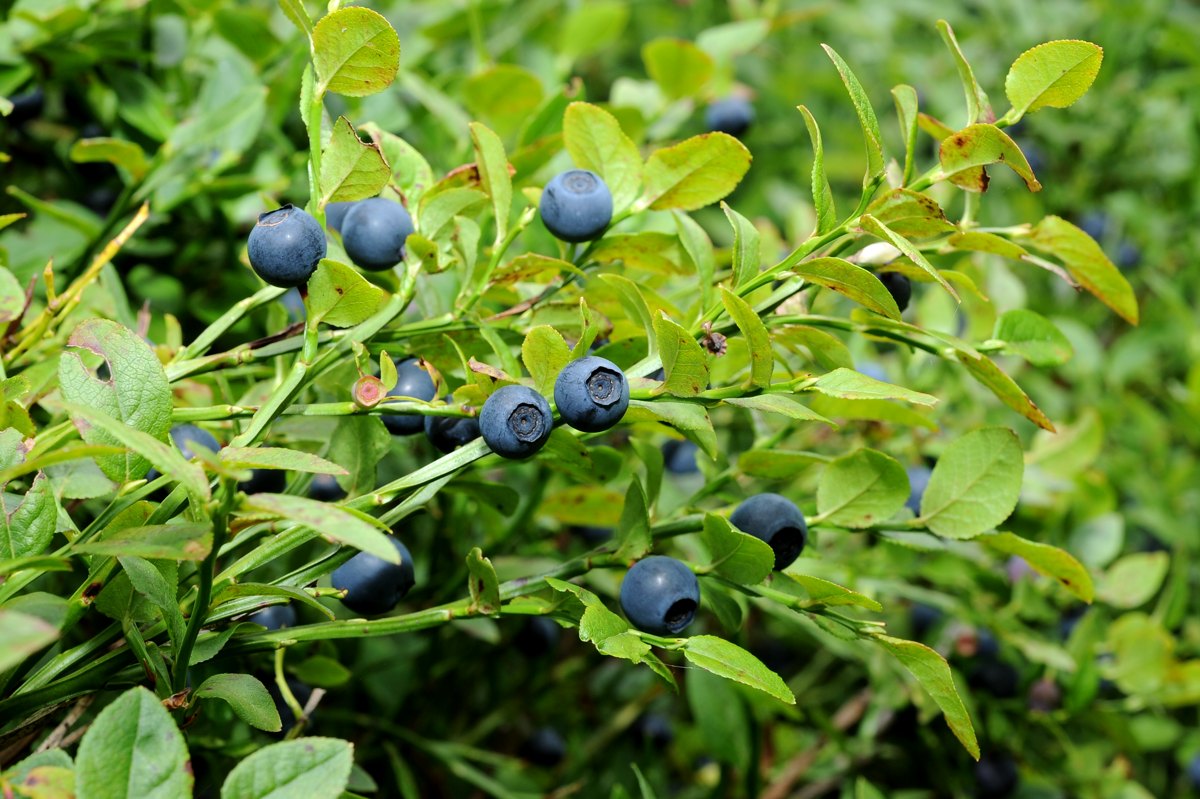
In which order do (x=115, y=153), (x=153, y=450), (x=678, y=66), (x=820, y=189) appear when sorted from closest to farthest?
(x=153, y=450) < (x=820, y=189) < (x=115, y=153) < (x=678, y=66)

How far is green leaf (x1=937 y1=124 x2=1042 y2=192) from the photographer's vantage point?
0.88m

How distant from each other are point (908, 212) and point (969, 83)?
14 cm

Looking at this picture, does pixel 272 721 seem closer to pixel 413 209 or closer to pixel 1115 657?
pixel 413 209

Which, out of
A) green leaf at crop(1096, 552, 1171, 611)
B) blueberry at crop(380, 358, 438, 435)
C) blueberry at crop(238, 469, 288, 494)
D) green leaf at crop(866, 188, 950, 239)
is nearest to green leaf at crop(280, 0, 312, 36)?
blueberry at crop(380, 358, 438, 435)

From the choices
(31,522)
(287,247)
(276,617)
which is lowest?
(276,617)

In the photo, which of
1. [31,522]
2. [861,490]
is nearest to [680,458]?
[861,490]

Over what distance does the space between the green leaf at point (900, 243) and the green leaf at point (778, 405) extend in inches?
5.3

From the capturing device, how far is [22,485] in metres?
0.88

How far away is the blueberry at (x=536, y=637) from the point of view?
148 cm

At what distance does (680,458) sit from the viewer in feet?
4.82

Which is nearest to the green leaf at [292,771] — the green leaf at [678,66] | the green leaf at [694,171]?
the green leaf at [694,171]

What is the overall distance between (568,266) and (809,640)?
1113 millimetres

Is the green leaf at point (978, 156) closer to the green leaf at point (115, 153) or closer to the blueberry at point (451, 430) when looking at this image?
the blueberry at point (451, 430)

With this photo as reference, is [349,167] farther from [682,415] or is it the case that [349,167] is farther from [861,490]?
[861,490]
